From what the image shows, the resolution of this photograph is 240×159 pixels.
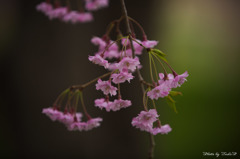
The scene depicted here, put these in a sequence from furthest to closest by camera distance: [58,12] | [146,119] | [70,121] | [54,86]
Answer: [54,86] < [58,12] < [70,121] < [146,119]

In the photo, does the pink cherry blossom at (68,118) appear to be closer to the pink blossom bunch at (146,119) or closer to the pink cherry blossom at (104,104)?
the pink cherry blossom at (104,104)

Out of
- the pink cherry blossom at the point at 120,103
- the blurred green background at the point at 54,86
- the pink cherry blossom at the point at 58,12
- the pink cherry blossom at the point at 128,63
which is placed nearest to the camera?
the pink cherry blossom at the point at 128,63

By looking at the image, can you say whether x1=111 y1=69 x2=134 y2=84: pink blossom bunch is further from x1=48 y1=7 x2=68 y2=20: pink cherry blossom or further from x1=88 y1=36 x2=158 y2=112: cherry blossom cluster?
x1=48 y1=7 x2=68 y2=20: pink cherry blossom

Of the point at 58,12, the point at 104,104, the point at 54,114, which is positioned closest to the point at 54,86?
the point at 58,12

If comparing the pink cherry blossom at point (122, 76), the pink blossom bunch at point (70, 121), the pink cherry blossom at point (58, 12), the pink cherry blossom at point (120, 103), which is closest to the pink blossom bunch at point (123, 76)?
the pink cherry blossom at point (122, 76)

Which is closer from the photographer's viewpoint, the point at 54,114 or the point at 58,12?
the point at 54,114

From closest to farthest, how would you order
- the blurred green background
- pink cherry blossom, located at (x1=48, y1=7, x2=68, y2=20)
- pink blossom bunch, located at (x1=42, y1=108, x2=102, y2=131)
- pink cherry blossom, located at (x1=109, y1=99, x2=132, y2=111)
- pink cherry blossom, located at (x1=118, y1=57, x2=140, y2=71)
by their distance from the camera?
1. pink cherry blossom, located at (x1=118, y1=57, x2=140, y2=71)
2. pink cherry blossom, located at (x1=109, y1=99, x2=132, y2=111)
3. pink blossom bunch, located at (x1=42, y1=108, x2=102, y2=131)
4. pink cherry blossom, located at (x1=48, y1=7, x2=68, y2=20)
5. the blurred green background

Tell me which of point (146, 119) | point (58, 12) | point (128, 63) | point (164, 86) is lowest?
point (146, 119)

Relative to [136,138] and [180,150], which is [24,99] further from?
[180,150]

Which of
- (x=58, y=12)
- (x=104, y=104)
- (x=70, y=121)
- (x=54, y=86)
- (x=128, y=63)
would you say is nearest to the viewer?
(x=128, y=63)

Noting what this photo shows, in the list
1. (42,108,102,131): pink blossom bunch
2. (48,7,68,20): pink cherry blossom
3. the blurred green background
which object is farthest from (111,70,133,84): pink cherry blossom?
the blurred green background

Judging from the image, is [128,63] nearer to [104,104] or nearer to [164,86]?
[164,86]

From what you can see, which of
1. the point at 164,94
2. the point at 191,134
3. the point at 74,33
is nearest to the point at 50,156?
the point at 74,33
